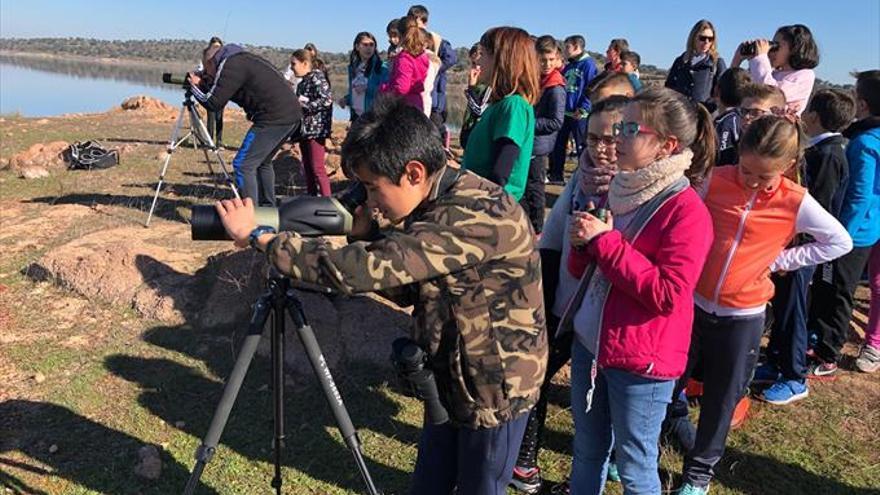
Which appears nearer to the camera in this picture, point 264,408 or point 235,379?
point 235,379

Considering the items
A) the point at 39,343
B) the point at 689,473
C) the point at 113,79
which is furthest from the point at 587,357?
the point at 113,79

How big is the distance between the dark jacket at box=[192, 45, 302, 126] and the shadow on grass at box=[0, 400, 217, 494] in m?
2.92

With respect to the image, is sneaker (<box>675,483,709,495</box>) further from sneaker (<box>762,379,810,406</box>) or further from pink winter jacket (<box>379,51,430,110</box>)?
pink winter jacket (<box>379,51,430,110</box>)

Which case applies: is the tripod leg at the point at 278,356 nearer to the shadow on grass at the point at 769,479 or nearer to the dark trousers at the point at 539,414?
the dark trousers at the point at 539,414

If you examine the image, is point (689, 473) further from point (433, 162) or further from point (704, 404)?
point (433, 162)

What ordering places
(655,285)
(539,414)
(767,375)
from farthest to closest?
(767,375)
(539,414)
(655,285)

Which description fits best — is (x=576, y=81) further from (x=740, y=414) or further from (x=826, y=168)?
(x=740, y=414)

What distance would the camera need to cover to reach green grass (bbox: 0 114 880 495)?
9.91 ft

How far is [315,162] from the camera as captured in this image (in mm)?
6641

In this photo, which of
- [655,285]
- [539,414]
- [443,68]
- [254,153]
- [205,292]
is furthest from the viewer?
[443,68]

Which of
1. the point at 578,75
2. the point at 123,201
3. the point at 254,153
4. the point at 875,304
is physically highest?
the point at 578,75

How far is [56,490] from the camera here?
2.82 m

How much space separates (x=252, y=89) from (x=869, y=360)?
487cm

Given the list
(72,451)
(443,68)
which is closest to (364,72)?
(443,68)
